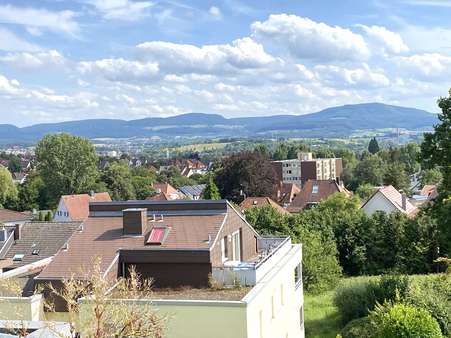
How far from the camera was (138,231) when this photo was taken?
22.7 metres

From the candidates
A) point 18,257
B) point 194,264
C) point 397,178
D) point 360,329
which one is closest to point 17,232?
point 18,257

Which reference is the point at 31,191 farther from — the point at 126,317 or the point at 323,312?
the point at 126,317

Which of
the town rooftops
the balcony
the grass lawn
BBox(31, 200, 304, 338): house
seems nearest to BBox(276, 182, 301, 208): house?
the grass lawn

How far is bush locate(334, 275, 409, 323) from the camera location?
2863 centimetres

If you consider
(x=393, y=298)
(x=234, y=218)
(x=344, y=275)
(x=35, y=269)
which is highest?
(x=234, y=218)

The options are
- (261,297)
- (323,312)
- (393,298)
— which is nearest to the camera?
(261,297)

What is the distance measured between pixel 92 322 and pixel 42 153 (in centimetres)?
9080

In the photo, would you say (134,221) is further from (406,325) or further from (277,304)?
(406,325)

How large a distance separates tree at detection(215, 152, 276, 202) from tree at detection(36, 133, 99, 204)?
93.7ft

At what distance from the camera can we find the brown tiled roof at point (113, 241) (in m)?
21.7

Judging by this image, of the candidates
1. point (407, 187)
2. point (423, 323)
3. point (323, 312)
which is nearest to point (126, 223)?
point (423, 323)

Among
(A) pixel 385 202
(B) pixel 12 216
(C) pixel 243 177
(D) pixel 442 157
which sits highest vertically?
(D) pixel 442 157

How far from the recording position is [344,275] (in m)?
44.3

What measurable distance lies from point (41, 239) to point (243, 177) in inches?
1746
